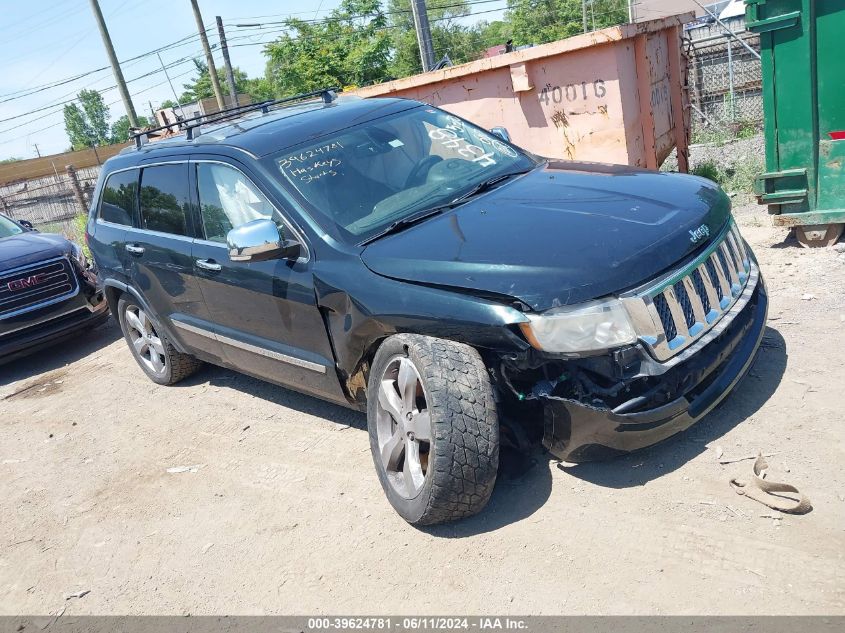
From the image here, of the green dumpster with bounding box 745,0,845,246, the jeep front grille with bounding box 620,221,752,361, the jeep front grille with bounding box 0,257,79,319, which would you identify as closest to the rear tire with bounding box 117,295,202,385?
the jeep front grille with bounding box 0,257,79,319

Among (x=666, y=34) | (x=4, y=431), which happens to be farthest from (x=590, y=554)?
(x=666, y=34)

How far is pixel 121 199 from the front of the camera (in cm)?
573

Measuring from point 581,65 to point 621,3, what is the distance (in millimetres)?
50878

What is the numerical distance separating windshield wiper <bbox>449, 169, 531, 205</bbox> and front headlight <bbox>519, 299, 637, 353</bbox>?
119 cm

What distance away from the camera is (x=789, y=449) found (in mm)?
3418

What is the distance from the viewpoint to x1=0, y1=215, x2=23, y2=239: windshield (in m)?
8.74

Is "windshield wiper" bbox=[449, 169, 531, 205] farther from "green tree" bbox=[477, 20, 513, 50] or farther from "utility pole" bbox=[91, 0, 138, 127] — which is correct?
"green tree" bbox=[477, 20, 513, 50]

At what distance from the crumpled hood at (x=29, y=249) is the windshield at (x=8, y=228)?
0.19m

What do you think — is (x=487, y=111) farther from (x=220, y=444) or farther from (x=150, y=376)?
(x=220, y=444)

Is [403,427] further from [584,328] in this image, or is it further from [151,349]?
[151,349]

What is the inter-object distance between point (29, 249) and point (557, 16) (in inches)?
2026
